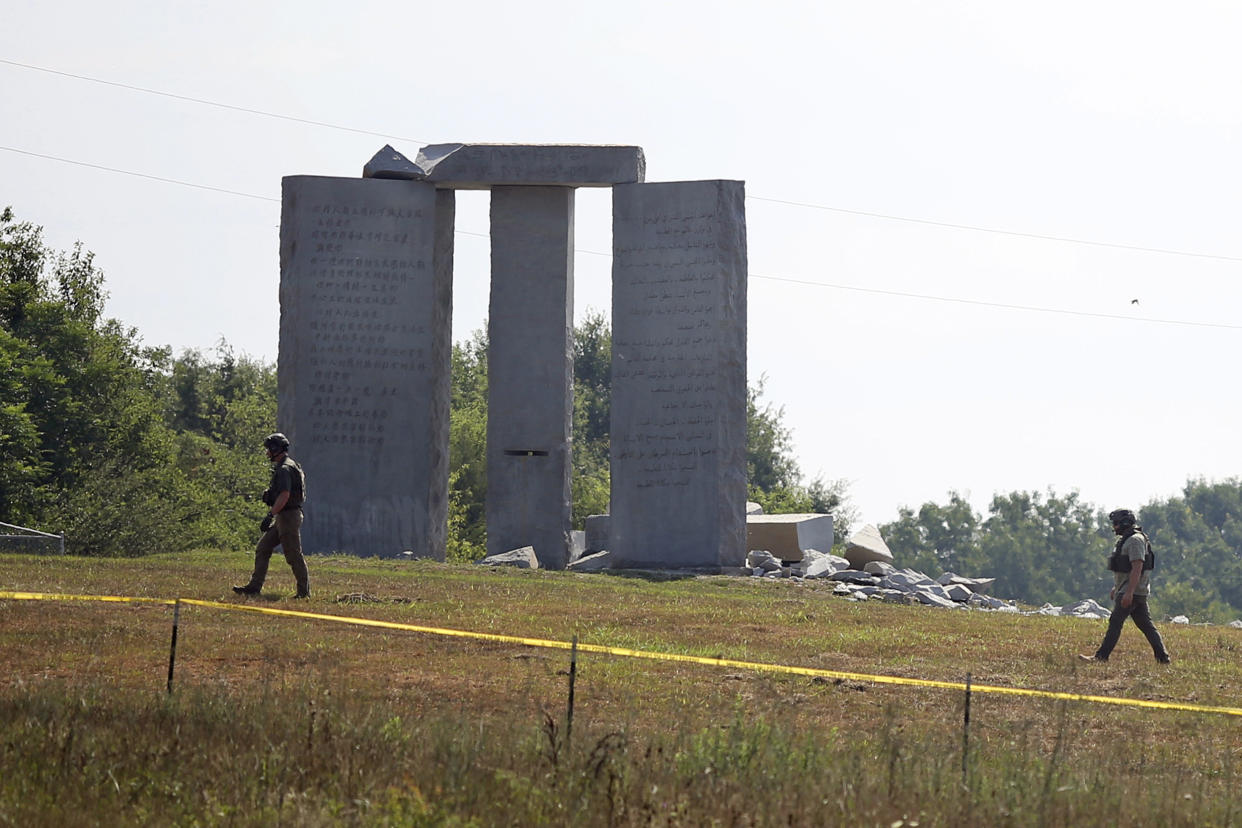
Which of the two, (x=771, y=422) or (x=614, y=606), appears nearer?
(x=614, y=606)

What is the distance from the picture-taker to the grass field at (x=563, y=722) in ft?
23.2

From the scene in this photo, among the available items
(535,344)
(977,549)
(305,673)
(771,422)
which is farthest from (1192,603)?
(305,673)

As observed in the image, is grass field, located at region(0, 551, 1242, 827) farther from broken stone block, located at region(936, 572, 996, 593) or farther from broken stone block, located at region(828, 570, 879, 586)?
broken stone block, located at region(936, 572, 996, 593)

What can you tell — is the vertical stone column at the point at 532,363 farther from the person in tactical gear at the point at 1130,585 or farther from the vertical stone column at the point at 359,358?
the person in tactical gear at the point at 1130,585

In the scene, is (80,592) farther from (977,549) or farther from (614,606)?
(977,549)

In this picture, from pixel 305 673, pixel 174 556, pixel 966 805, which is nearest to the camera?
pixel 966 805

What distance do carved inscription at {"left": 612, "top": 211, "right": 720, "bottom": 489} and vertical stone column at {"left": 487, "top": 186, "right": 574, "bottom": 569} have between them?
6.16 ft

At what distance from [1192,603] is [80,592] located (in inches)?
3620

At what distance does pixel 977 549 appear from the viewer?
11394cm

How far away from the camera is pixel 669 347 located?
2686 cm

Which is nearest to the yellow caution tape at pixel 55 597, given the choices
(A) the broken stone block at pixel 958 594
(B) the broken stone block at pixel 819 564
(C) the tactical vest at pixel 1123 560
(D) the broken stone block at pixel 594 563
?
(C) the tactical vest at pixel 1123 560

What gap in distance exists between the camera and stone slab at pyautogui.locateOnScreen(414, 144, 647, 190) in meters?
27.7

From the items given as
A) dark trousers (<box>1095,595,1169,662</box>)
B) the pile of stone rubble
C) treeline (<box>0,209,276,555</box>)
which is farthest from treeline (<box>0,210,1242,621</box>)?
dark trousers (<box>1095,595,1169,662</box>)

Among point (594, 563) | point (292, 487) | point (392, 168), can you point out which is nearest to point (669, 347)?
point (594, 563)
